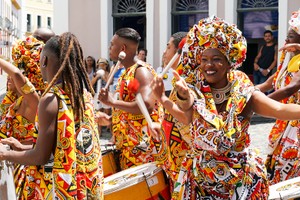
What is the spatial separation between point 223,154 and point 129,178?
Result: 3.55 ft

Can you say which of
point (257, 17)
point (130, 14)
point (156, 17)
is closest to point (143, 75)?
point (257, 17)

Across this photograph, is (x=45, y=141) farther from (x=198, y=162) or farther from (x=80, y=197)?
(x=198, y=162)

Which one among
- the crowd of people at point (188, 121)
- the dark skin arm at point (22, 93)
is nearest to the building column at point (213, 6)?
the dark skin arm at point (22, 93)

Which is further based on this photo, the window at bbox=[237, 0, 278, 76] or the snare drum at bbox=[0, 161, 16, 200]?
the window at bbox=[237, 0, 278, 76]

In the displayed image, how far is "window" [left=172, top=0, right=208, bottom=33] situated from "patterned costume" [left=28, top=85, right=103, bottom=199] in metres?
13.4

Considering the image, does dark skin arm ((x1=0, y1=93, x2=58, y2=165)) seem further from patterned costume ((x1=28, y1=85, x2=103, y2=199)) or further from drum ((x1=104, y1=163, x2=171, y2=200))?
drum ((x1=104, y1=163, x2=171, y2=200))

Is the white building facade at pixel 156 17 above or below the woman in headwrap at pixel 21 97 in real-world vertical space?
above

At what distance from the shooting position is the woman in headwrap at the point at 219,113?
409 cm

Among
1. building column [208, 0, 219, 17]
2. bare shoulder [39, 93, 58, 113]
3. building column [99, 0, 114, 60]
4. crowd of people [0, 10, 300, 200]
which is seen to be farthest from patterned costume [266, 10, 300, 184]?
building column [99, 0, 114, 60]

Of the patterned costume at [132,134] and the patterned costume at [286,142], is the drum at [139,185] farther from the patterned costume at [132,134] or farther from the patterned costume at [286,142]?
the patterned costume at [286,142]

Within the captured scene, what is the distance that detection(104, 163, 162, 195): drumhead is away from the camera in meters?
4.98

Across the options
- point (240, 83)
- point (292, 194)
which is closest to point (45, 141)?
point (240, 83)

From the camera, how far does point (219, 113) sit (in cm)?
421

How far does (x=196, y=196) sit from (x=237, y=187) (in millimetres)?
237
